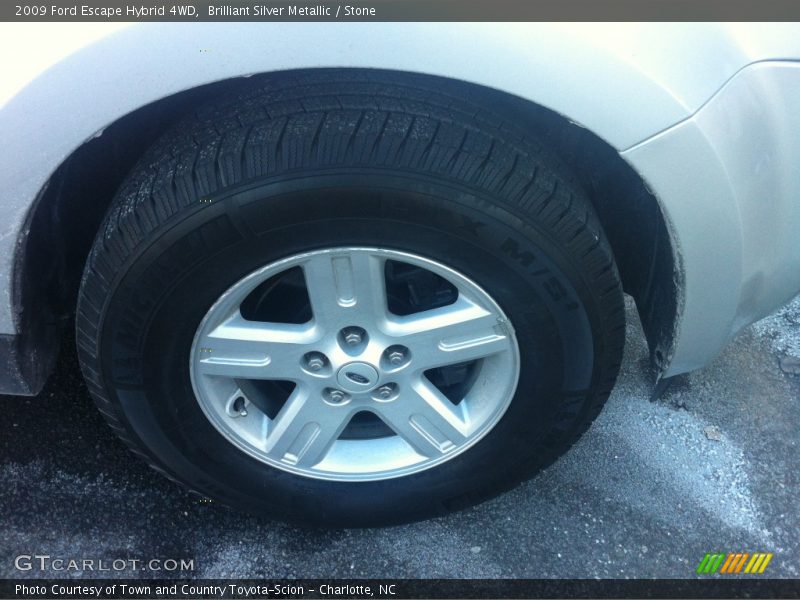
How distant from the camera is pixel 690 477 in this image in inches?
82.5

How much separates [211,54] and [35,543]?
1.36 metres

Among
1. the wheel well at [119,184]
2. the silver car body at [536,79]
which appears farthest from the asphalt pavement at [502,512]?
the silver car body at [536,79]

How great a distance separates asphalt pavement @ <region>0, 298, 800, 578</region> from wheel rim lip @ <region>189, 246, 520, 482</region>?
0.24 metres

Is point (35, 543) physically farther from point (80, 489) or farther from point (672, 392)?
point (672, 392)

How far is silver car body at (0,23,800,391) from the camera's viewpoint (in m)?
1.25

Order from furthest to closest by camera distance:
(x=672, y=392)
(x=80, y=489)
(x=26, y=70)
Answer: (x=672, y=392), (x=80, y=489), (x=26, y=70)

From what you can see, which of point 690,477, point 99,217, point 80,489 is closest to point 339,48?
point 99,217

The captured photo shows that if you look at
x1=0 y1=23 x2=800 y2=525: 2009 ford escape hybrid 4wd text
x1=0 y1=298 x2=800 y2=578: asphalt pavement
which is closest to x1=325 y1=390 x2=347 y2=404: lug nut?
x1=0 y1=23 x2=800 y2=525: 2009 ford escape hybrid 4wd text

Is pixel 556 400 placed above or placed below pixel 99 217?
below

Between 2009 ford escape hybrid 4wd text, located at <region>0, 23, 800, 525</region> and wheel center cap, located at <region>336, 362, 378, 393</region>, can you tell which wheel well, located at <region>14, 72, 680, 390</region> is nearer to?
2009 ford escape hybrid 4wd text, located at <region>0, 23, 800, 525</region>

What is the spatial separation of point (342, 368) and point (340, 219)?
15.2 inches

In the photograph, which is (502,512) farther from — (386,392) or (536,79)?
(536,79)

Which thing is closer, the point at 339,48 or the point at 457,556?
the point at 339,48

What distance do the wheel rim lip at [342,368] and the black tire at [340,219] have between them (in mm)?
17
